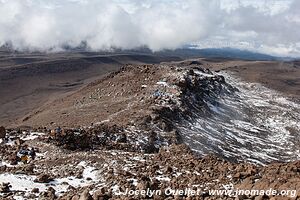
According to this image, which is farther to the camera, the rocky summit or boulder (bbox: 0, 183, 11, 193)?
boulder (bbox: 0, 183, 11, 193)

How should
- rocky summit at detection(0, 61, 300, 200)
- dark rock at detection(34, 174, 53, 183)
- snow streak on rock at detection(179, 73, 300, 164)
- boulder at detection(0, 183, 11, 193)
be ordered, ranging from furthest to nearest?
1. snow streak on rock at detection(179, 73, 300, 164)
2. dark rock at detection(34, 174, 53, 183)
3. boulder at detection(0, 183, 11, 193)
4. rocky summit at detection(0, 61, 300, 200)

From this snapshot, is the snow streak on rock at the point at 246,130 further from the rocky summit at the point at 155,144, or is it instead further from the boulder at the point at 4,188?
the boulder at the point at 4,188

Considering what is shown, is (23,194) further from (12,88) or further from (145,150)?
(12,88)

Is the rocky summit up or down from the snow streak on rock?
up

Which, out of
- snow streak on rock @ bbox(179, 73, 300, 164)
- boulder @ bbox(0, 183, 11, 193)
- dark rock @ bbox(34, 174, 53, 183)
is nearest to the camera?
boulder @ bbox(0, 183, 11, 193)

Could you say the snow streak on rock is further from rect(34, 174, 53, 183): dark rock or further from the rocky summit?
rect(34, 174, 53, 183): dark rock

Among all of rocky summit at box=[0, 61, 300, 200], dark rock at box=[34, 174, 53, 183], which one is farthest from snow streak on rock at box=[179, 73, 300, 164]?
dark rock at box=[34, 174, 53, 183]

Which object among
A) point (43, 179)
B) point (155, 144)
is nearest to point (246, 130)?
point (155, 144)

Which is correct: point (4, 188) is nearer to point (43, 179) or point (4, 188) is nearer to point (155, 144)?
point (43, 179)

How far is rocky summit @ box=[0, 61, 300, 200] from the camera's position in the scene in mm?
12945

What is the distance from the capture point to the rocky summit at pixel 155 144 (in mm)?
12945

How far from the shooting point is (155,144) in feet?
82.8

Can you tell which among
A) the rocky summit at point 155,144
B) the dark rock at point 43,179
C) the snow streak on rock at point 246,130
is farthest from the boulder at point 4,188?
the snow streak on rock at point 246,130

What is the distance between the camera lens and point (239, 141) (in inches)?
1356
